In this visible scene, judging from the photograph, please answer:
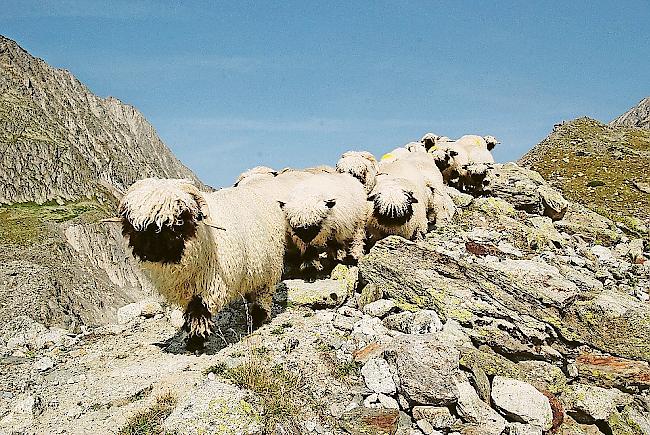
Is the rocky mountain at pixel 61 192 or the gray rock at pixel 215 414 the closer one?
the gray rock at pixel 215 414

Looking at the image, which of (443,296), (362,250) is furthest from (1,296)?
(443,296)

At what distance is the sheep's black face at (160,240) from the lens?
7016 millimetres

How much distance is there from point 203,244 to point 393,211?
4.46m

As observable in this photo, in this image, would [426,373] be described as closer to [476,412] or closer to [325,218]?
[476,412]

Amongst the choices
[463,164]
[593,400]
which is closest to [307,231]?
[593,400]

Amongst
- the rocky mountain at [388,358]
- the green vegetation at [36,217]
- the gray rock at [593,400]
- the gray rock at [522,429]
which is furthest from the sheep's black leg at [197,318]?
the green vegetation at [36,217]

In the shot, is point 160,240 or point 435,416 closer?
point 435,416

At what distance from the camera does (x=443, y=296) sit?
8773 mm

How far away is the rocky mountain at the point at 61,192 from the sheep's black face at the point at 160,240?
128 cm

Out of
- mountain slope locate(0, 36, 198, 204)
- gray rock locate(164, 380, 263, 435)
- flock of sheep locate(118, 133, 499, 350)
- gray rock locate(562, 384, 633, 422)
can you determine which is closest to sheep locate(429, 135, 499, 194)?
flock of sheep locate(118, 133, 499, 350)

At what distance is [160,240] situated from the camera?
705 centimetres

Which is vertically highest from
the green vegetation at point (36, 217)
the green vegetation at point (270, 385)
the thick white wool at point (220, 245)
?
the thick white wool at point (220, 245)

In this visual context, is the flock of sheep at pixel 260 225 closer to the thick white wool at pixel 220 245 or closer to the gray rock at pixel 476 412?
the thick white wool at pixel 220 245

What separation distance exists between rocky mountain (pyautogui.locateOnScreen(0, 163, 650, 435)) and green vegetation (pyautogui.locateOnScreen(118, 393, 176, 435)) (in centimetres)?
2
